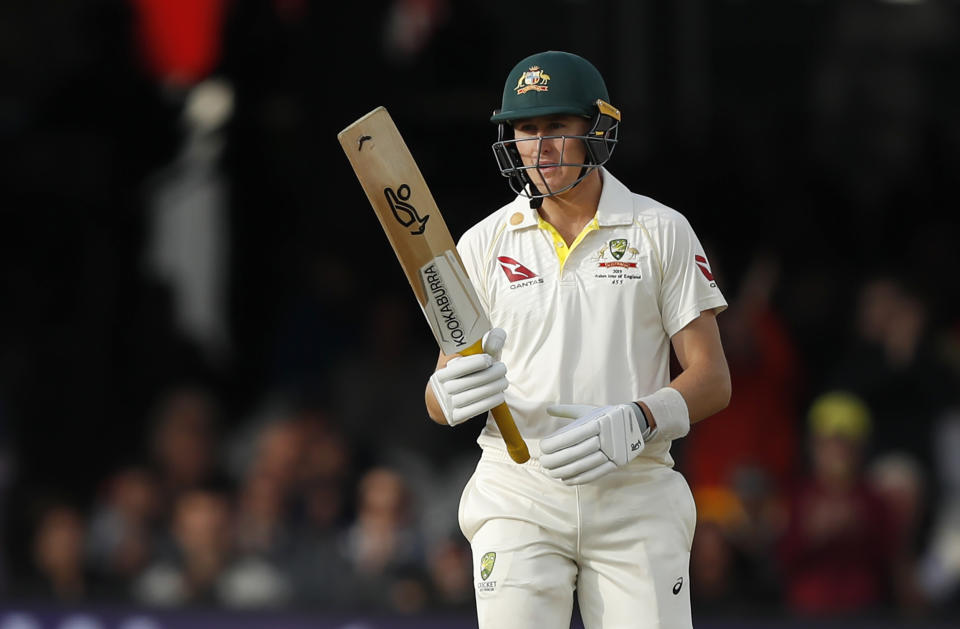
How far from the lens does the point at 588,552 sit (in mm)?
3002

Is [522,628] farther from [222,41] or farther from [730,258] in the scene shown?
[222,41]

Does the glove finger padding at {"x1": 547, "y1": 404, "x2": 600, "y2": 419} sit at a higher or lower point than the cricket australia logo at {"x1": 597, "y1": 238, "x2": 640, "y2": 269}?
lower

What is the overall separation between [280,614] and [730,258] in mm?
2180

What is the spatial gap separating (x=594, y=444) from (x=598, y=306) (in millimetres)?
322

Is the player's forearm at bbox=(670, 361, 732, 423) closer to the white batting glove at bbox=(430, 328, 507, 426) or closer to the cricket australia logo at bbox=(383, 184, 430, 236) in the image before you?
the white batting glove at bbox=(430, 328, 507, 426)

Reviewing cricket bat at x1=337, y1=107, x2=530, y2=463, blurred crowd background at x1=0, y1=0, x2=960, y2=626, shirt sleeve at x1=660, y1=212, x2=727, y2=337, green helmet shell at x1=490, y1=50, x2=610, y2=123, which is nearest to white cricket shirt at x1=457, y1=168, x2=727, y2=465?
shirt sleeve at x1=660, y1=212, x2=727, y2=337

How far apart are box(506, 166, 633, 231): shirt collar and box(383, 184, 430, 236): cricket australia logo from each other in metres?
0.21

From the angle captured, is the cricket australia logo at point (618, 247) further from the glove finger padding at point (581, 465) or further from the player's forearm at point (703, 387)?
the glove finger padding at point (581, 465)

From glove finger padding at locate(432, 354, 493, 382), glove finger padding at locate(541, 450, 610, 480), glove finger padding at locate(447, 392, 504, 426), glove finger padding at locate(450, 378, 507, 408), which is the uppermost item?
glove finger padding at locate(432, 354, 493, 382)

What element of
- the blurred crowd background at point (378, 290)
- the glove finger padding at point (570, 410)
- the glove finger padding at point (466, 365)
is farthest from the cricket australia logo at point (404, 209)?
the blurred crowd background at point (378, 290)

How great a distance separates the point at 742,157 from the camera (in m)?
6.26

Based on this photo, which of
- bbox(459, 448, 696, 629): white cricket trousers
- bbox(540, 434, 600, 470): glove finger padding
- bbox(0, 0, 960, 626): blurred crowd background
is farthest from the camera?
bbox(0, 0, 960, 626): blurred crowd background

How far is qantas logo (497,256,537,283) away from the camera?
122 inches

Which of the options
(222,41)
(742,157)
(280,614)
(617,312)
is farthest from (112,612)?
(617,312)
